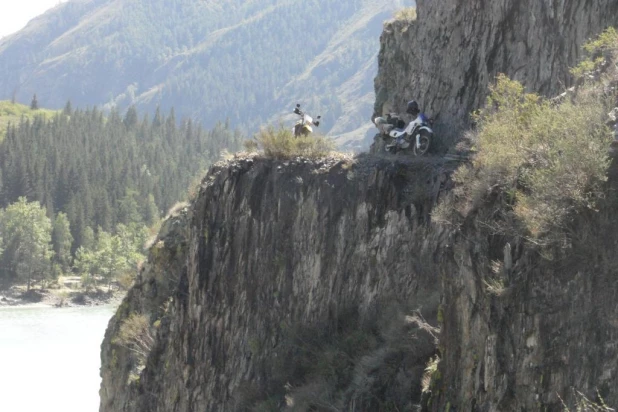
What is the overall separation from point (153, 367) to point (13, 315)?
236 ft

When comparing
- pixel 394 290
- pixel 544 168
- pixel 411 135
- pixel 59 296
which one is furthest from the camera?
pixel 59 296

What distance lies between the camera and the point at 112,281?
111375 millimetres

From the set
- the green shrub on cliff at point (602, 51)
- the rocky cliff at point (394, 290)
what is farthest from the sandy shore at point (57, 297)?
the green shrub on cliff at point (602, 51)

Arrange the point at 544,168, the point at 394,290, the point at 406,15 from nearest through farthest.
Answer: the point at 544,168 < the point at 394,290 < the point at 406,15

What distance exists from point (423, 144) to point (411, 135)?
54 centimetres

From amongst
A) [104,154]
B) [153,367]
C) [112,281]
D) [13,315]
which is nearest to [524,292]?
[153,367]

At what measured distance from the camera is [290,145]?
21938mm

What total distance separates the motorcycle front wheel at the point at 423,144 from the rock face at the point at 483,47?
101 cm

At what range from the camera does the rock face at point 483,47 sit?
19.5 metres

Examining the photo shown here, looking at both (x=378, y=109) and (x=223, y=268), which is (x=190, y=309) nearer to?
(x=223, y=268)

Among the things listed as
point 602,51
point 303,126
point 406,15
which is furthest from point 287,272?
point 406,15

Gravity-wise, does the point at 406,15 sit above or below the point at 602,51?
above

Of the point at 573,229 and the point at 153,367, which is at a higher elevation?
the point at 573,229

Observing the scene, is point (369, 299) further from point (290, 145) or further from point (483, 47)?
point (483, 47)
